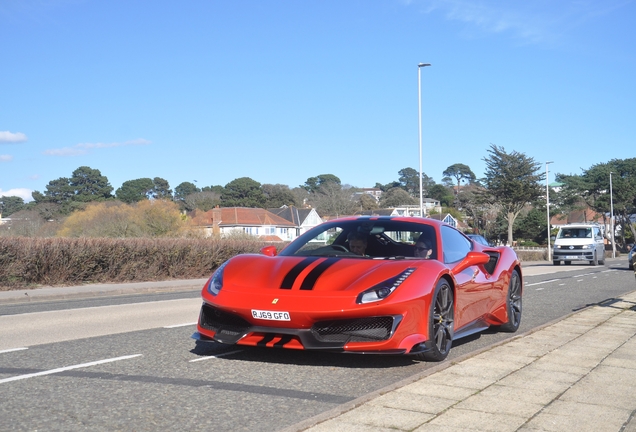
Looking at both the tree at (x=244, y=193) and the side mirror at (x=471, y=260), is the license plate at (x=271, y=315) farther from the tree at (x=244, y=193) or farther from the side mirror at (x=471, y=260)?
the tree at (x=244, y=193)

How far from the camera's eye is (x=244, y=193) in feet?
381

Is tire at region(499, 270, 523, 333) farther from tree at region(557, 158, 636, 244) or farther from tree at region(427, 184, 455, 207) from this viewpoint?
tree at region(427, 184, 455, 207)

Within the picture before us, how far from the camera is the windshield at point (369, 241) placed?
700 cm

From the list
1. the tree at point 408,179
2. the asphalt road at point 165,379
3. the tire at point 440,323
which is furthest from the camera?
the tree at point 408,179

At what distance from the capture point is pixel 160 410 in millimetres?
4516

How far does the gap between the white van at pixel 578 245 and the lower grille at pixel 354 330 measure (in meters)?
30.6

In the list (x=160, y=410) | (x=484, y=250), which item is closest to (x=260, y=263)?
(x=160, y=410)

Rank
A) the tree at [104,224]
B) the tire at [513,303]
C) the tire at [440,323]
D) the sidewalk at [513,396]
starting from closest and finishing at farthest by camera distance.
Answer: the sidewalk at [513,396]
the tire at [440,323]
the tire at [513,303]
the tree at [104,224]

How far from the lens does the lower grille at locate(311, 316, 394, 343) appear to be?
223 inches

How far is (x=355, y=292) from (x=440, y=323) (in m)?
1.10

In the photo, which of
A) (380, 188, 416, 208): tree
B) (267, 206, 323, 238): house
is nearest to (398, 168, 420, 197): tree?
(380, 188, 416, 208): tree

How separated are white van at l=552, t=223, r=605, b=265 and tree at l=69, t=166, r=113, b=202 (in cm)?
7568

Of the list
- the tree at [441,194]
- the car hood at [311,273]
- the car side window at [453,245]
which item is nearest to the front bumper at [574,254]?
the car side window at [453,245]

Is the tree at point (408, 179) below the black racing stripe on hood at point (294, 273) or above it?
above
